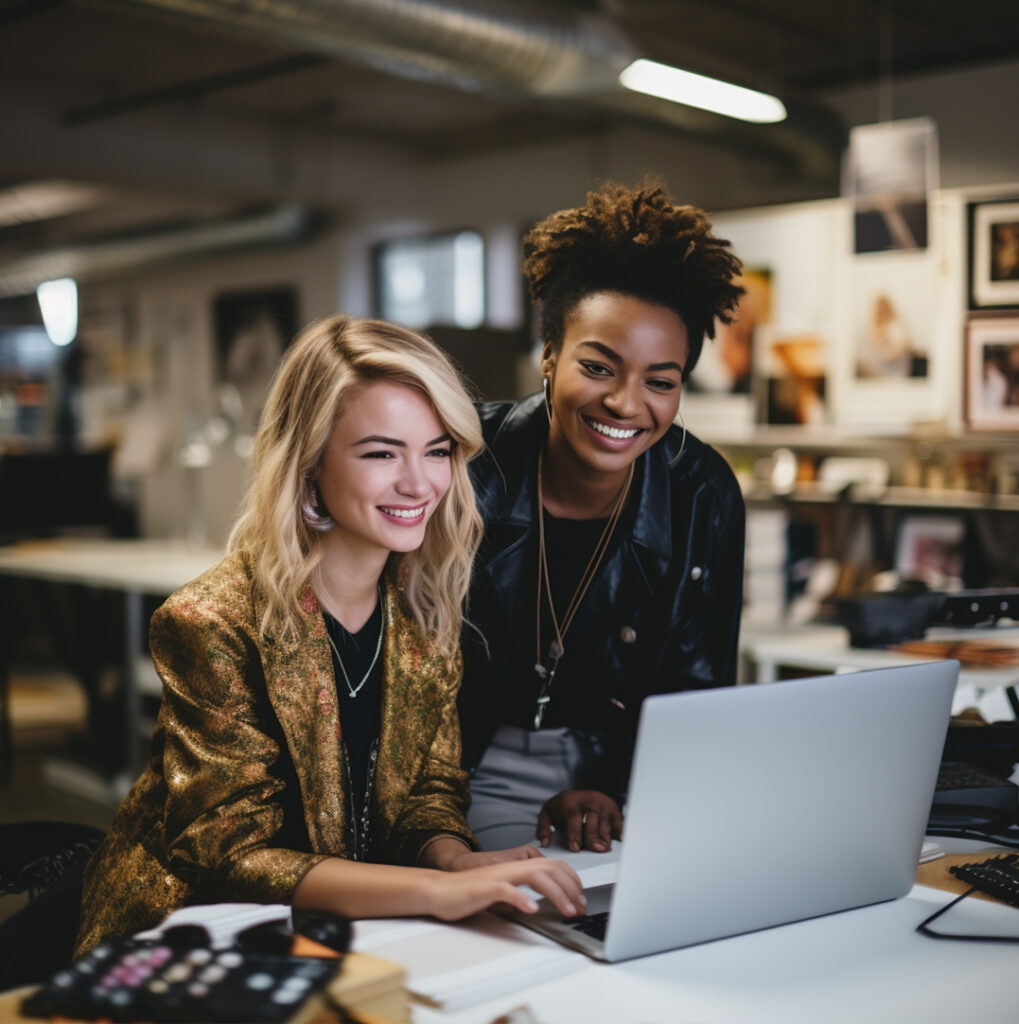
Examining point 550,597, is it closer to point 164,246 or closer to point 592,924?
point 592,924

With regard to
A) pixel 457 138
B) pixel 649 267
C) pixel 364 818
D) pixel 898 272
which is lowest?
pixel 364 818

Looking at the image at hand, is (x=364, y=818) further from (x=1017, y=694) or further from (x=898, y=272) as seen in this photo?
(x=898, y=272)

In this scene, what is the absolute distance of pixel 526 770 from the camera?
1.90 meters

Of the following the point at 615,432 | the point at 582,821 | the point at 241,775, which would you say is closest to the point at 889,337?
the point at 615,432

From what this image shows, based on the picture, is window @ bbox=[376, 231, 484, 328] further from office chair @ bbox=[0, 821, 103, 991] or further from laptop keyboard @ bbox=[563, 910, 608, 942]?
laptop keyboard @ bbox=[563, 910, 608, 942]

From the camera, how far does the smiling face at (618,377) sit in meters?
1.73

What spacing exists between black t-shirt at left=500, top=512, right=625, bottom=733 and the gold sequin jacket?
0.31 metres

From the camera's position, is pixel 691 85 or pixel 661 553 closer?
pixel 661 553

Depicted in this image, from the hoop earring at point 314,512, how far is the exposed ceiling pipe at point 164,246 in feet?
22.4

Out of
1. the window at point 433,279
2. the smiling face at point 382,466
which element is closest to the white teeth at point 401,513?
the smiling face at point 382,466

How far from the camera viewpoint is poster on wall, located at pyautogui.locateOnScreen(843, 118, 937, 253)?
3906 millimetres

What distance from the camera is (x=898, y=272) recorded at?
5164 mm

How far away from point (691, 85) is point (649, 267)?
2.76 metres

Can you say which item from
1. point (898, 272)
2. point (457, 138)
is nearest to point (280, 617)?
point (898, 272)
